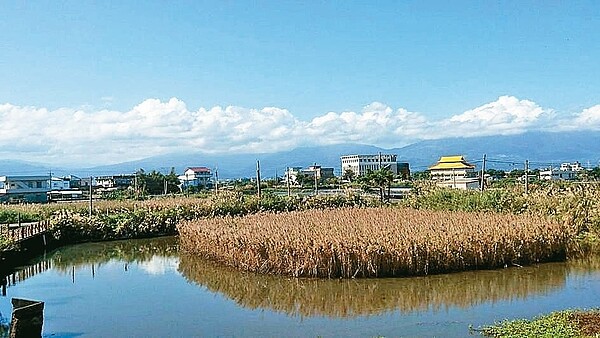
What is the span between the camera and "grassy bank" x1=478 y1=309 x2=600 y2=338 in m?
7.43

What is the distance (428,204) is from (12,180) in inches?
1452

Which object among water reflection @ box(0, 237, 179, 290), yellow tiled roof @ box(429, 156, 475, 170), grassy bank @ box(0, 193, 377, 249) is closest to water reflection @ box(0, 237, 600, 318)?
water reflection @ box(0, 237, 179, 290)

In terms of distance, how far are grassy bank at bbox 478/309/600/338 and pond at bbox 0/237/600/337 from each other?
52 cm

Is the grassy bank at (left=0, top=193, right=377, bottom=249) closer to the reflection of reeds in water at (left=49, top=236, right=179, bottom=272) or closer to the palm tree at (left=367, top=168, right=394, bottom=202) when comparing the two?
the reflection of reeds in water at (left=49, top=236, right=179, bottom=272)

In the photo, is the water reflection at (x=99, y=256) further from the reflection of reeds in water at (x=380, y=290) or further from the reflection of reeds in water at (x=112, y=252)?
the reflection of reeds in water at (x=380, y=290)

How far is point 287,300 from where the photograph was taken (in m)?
10.9

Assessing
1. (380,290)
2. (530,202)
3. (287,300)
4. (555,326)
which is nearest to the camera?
(555,326)

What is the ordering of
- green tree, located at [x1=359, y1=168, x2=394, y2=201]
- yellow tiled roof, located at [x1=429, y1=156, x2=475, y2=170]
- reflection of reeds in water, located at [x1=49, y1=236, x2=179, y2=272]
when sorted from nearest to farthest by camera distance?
reflection of reeds in water, located at [x1=49, y1=236, x2=179, y2=272]
green tree, located at [x1=359, y1=168, x2=394, y2=201]
yellow tiled roof, located at [x1=429, y1=156, x2=475, y2=170]

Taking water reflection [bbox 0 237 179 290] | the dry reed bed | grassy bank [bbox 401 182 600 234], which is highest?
grassy bank [bbox 401 182 600 234]

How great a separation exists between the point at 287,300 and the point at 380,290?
72.8 inches

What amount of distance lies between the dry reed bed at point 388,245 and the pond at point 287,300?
35 centimetres

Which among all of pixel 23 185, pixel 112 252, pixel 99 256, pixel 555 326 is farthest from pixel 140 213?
pixel 23 185

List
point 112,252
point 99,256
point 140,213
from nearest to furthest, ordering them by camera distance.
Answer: point 99,256, point 112,252, point 140,213

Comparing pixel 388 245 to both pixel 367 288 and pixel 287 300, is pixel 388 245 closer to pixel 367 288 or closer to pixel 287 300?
pixel 367 288
